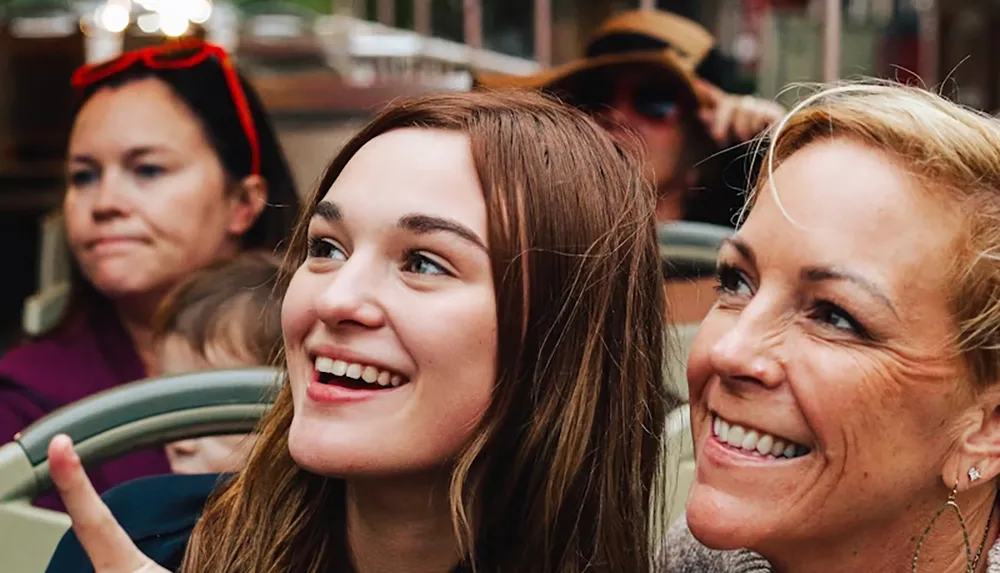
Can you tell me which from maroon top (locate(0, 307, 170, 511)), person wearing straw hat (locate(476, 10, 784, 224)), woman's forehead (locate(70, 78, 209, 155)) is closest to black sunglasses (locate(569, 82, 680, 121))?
person wearing straw hat (locate(476, 10, 784, 224))

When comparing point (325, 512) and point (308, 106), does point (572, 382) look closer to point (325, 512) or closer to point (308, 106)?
point (325, 512)

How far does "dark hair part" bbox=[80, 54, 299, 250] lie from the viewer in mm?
2455

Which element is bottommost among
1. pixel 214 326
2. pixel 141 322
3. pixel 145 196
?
pixel 141 322

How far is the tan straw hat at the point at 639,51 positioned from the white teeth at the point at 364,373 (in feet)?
4.66

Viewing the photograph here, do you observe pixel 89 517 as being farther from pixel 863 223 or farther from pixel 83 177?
pixel 83 177

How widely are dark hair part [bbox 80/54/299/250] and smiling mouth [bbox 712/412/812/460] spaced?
54.1 inches

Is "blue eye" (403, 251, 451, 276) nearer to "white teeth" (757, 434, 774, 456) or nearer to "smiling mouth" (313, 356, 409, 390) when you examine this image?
"smiling mouth" (313, 356, 409, 390)

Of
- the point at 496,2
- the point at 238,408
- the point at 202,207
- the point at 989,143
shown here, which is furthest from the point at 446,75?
the point at 989,143

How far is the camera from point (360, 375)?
4.10ft

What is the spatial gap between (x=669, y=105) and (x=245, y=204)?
87 centimetres

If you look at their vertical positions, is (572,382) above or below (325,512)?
above

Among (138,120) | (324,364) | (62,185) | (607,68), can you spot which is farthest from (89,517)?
(62,185)

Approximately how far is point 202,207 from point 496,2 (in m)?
3.90

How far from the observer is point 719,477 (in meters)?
1.17
